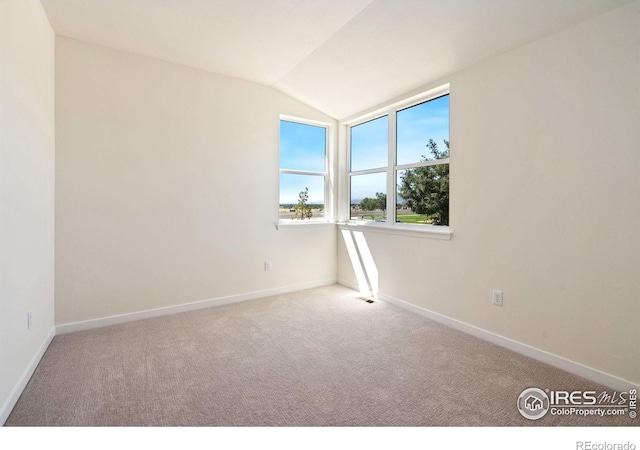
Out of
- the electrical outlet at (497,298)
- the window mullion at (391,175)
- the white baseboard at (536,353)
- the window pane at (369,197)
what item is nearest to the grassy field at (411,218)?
the window mullion at (391,175)

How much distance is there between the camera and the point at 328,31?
2738 mm

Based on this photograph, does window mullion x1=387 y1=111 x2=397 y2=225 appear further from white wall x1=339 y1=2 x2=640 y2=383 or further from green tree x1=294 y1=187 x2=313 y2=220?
green tree x1=294 y1=187 x2=313 y2=220

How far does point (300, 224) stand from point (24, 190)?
2.73 m

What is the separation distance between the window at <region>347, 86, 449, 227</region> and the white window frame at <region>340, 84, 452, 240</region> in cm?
1

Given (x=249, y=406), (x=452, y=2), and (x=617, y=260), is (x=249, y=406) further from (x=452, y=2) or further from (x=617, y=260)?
(x=452, y=2)

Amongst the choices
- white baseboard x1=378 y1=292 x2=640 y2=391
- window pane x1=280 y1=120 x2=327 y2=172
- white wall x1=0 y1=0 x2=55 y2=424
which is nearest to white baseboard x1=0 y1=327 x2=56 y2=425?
white wall x1=0 y1=0 x2=55 y2=424

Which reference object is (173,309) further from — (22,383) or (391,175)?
(391,175)

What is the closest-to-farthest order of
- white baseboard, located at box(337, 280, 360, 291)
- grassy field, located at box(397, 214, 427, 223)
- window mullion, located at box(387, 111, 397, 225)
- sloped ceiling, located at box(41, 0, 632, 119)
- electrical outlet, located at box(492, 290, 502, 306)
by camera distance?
sloped ceiling, located at box(41, 0, 632, 119)
electrical outlet, located at box(492, 290, 502, 306)
grassy field, located at box(397, 214, 427, 223)
window mullion, located at box(387, 111, 397, 225)
white baseboard, located at box(337, 280, 360, 291)

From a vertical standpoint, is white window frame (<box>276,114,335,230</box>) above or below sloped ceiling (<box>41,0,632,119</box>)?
below

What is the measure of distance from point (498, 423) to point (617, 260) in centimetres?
127

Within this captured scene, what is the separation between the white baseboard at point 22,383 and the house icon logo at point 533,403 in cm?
271

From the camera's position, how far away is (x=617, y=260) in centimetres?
196

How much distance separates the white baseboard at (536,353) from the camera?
1.98 metres

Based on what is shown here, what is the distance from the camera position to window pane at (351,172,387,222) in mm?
3945
